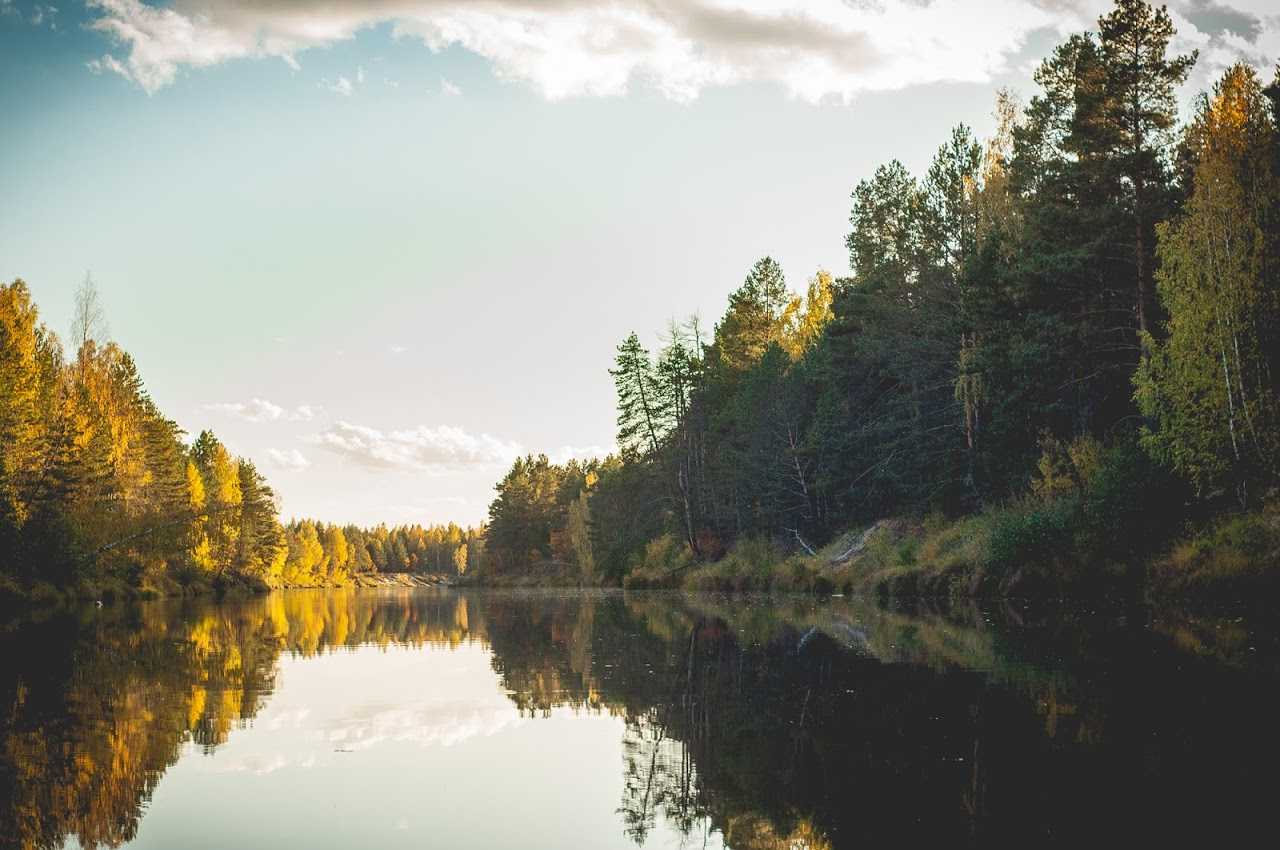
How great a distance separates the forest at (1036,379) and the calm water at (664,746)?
699 centimetres

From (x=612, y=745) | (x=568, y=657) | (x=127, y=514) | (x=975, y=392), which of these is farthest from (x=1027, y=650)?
(x=127, y=514)

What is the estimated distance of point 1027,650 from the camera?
1420cm

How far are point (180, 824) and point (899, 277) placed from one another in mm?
41775

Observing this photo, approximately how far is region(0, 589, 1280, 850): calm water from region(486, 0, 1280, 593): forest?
6991mm

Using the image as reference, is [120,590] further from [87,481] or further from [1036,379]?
[1036,379]

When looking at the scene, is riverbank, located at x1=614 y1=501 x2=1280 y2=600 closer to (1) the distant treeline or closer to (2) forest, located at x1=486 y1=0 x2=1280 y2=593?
(2) forest, located at x1=486 y1=0 x2=1280 y2=593

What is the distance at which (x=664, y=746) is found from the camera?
7996 millimetres

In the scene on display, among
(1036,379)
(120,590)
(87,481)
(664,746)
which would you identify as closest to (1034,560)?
(1036,379)

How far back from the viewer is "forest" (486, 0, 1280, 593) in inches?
851

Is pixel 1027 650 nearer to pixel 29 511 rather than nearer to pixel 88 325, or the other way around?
pixel 29 511

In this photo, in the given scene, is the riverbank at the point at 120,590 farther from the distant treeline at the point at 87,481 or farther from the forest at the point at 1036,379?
the forest at the point at 1036,379

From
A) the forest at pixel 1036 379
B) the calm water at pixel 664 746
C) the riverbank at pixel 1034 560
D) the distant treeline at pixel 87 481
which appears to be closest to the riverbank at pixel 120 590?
the distant treeline at pixel 87 481

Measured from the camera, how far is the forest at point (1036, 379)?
21.6 m

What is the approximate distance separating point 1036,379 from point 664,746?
24897 mm
